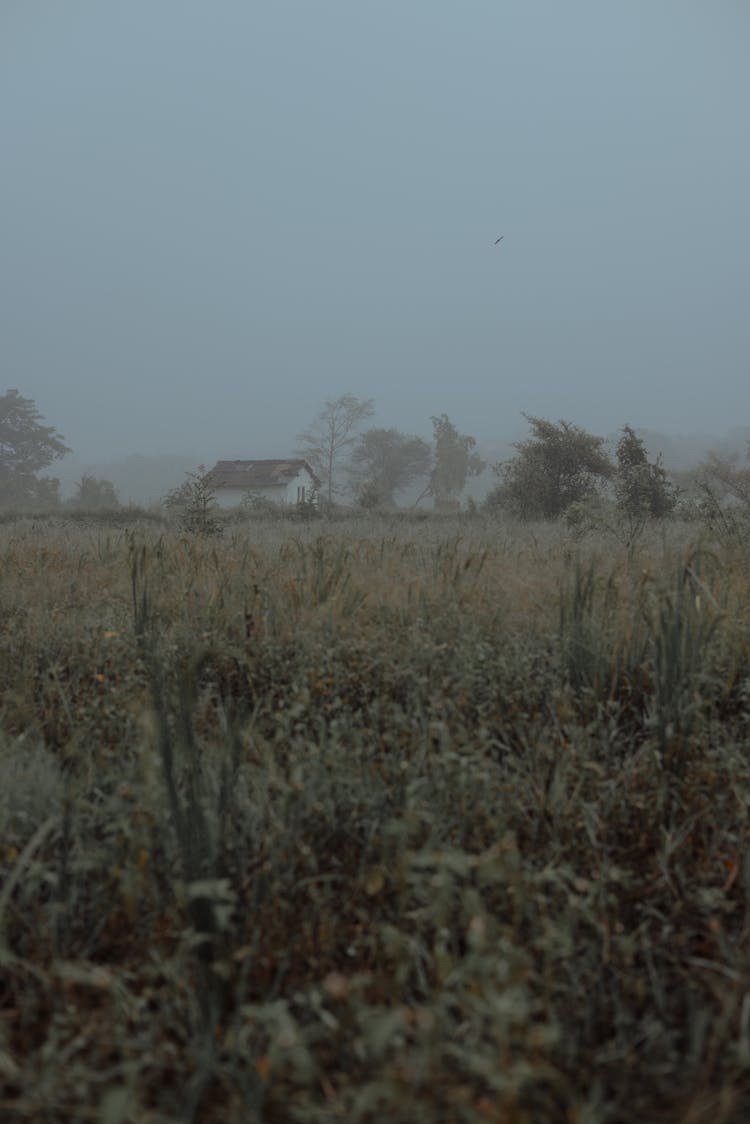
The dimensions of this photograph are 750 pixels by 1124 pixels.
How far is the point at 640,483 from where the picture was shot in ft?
52.5

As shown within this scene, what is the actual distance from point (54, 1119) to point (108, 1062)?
20cm

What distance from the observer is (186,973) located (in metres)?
1.83

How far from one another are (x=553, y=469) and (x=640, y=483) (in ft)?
12.2

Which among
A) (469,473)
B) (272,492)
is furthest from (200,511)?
(469,473)

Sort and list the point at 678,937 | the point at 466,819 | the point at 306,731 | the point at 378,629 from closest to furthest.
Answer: the point at 678,937, the point at 466,819, the point at 306,731, the point at 378,629

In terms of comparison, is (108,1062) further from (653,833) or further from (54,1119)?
(653,833)

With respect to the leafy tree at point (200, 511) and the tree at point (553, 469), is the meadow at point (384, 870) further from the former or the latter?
the tree at point (553, 469)

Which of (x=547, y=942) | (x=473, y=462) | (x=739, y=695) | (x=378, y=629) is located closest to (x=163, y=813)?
(x=547, y=942)

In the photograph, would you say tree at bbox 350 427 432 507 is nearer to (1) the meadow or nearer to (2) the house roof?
(2) the house roof

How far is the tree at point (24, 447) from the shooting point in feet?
158

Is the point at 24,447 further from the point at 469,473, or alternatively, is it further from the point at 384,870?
the point at 384,870

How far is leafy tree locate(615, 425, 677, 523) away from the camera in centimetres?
1587

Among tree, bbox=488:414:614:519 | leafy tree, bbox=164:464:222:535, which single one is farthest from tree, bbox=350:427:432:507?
leafy tree, bbox=164:464:222:535

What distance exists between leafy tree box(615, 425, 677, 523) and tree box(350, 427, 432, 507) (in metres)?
38.3
